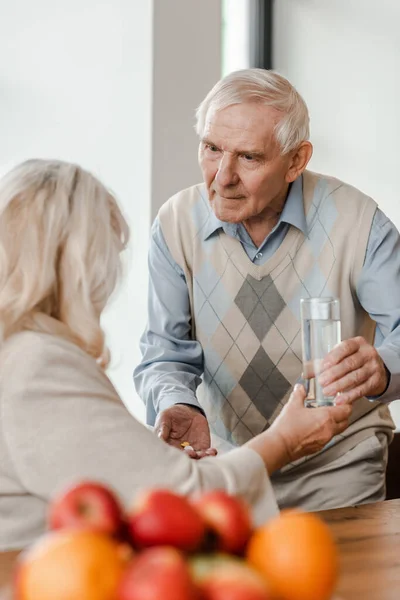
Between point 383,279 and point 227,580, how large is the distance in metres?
1.61

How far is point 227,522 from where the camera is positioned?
741 mm

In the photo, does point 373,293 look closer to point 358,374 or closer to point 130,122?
point 358,374

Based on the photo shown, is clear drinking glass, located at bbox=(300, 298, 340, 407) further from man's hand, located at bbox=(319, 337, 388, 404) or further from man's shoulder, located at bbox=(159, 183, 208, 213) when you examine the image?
man's shoulder, located at bbox=(159, 183, 208, 213)

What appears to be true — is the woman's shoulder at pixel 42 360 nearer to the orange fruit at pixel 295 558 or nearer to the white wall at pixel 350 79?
the orange fruit at pixel 295 558

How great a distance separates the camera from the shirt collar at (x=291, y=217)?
7.24 feet

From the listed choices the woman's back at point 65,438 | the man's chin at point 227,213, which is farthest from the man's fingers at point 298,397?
the man's chin at point 227,213

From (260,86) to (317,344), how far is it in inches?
30.1

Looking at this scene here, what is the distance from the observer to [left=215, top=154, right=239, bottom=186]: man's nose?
2.10 meters

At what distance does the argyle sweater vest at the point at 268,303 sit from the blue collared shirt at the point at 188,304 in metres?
0.03

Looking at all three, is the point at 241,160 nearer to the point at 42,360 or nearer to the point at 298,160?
the point at 298,160

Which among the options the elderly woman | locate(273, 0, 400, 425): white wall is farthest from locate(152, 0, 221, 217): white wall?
the elderly woman

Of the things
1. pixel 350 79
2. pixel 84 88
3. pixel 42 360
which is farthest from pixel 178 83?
pixel 42 360

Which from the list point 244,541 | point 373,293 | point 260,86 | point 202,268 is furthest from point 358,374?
point 244,541

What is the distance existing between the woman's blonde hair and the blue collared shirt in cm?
79
